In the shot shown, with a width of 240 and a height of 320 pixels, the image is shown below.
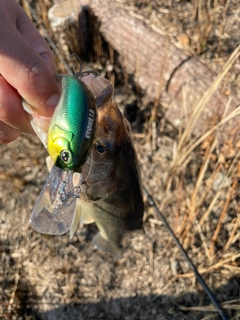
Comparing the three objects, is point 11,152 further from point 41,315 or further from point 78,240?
point 41,315

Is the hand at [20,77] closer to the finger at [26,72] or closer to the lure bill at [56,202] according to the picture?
the finger at [26,72]

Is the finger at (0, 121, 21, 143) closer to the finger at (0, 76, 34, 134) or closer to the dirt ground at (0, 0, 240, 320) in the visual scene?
the finger at (0, 76, 34, 134)

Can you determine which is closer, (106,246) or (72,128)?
(72,128)

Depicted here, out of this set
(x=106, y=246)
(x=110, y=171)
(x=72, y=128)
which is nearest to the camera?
(x=72, y=128)

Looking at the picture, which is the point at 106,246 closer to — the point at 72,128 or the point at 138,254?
the point at 138,254

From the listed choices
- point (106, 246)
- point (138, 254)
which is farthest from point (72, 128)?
point (138, 254)

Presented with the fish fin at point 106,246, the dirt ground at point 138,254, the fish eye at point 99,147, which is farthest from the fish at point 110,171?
the dirt ground at point 138,254

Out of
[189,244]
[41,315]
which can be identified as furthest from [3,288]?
[189,244]

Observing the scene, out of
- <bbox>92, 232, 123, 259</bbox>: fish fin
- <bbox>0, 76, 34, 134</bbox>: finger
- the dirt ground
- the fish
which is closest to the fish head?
the fish
